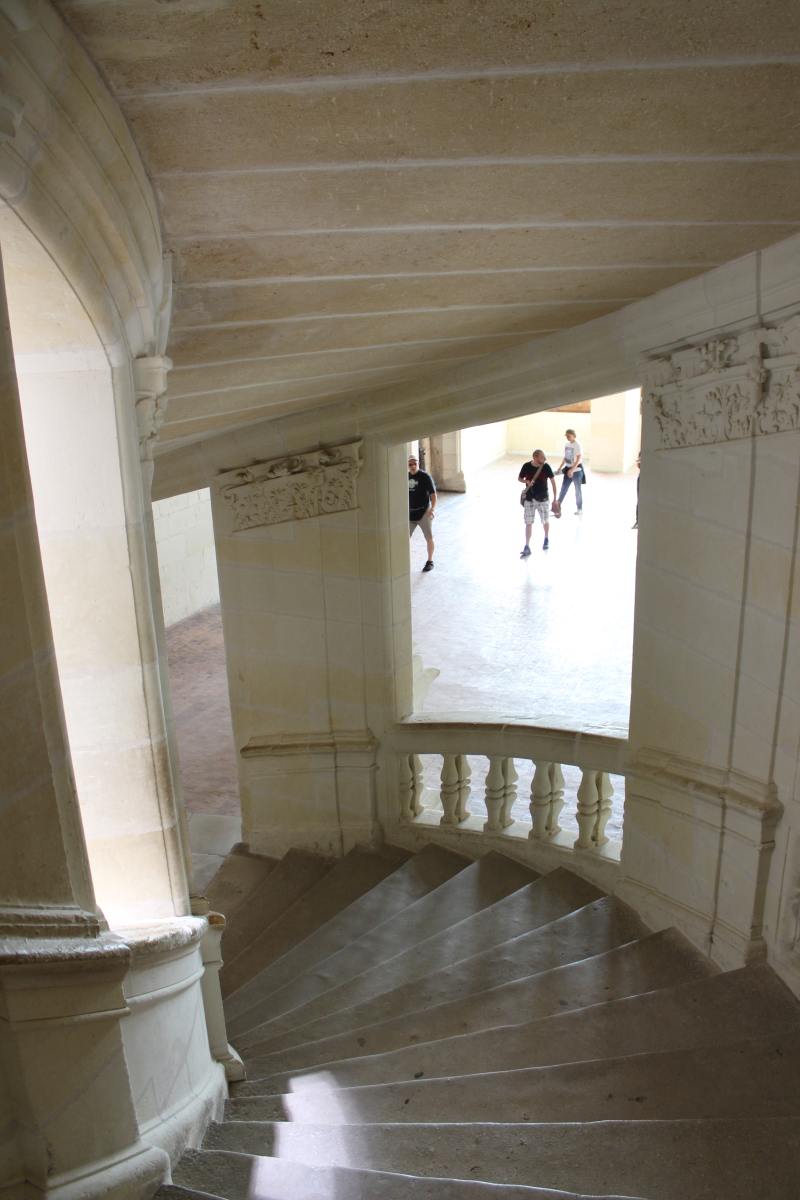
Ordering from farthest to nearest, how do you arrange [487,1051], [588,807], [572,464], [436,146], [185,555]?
[572,464]
[185,555]
[588,807]
[487,1051]
[436,146]

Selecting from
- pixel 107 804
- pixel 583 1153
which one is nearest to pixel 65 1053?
pixel 107 804

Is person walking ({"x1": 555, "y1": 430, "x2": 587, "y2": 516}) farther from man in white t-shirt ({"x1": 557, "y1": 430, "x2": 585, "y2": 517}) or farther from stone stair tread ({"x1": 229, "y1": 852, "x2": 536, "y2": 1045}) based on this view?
stone stair tread ({"x1": 229, "y1": 852, "x2": 536, "y2": 1045})

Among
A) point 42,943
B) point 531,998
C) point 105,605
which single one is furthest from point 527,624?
point 42,943

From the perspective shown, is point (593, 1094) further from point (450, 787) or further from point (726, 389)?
point (726, 389)

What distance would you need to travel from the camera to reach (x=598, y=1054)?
3.08 m

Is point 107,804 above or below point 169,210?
A: below

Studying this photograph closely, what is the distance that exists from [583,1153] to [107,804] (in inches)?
61.4

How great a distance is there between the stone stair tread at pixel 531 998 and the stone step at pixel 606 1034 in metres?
0.15

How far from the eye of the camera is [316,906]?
4777 millimetres

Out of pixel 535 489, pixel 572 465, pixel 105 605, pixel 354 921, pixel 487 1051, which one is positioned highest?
pixel 105 605

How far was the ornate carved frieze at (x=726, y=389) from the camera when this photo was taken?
2.98 m

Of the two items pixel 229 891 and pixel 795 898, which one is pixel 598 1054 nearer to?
pixel 795 898

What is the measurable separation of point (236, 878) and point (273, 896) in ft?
1.33

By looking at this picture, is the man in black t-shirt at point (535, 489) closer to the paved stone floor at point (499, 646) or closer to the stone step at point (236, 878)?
the paved stone floor at point (499, 646)
